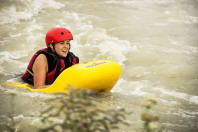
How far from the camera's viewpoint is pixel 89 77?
336cm

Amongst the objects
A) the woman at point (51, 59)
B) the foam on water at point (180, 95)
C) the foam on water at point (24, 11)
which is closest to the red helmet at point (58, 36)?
the woman at point (51, 59)

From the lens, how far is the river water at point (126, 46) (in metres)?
3.33

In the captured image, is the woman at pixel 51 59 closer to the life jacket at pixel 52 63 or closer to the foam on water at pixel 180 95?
the life jacket at pixel 52 63

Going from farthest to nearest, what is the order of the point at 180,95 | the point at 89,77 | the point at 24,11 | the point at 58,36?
the point at 24,11 < the point at 180,95 < the point at 58,36 < the point at 89,77

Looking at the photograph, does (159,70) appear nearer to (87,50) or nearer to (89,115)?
(87,50)

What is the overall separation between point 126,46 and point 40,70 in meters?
4.45

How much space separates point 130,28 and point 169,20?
238 cm

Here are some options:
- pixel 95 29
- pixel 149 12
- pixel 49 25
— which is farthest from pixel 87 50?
pixel 149 12

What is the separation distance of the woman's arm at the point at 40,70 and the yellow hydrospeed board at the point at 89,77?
106 mm

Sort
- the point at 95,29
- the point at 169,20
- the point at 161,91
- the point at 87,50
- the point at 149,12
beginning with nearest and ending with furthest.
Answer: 1. the point at 161,91
2. the point at 87,50
3. the point at 95,29
4. the point at 169,20
5. the point at 149,12

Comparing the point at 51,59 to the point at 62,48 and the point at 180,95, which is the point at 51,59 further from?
the point at 180,95

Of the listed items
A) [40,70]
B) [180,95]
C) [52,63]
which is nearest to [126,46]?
[180,95]

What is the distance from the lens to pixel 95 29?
899cm

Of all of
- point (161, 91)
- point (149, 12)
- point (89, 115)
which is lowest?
point (161, 91)
